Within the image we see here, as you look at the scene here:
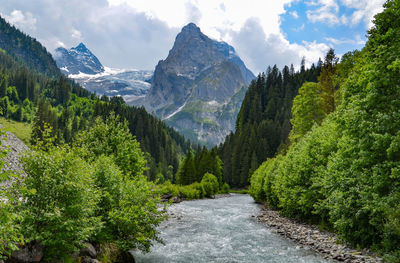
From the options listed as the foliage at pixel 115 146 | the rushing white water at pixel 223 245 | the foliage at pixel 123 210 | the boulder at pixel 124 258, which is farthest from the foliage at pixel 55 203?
the foliage at pixel 115 146

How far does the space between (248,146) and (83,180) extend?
12823cm

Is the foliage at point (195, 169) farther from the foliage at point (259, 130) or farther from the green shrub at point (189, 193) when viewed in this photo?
the green shrub at point (189, 193)

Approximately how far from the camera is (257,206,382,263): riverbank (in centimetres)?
1881

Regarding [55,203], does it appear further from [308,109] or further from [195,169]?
[195,169]

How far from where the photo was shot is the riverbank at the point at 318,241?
18.8 m

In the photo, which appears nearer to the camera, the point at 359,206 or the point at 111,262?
the point at 111,262

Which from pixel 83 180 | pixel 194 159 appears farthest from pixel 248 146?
pixel 83 180

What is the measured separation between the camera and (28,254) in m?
12.3

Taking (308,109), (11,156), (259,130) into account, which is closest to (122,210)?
(308,109)

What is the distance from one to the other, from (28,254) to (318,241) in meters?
21.9

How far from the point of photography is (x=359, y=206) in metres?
19.7

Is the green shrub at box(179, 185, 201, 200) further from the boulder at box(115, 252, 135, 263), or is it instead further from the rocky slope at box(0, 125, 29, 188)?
the boulder at box(115, 252, 135, 263)

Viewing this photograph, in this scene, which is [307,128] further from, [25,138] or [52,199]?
[25,138]

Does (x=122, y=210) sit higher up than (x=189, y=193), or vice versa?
(x=122, y=210)
